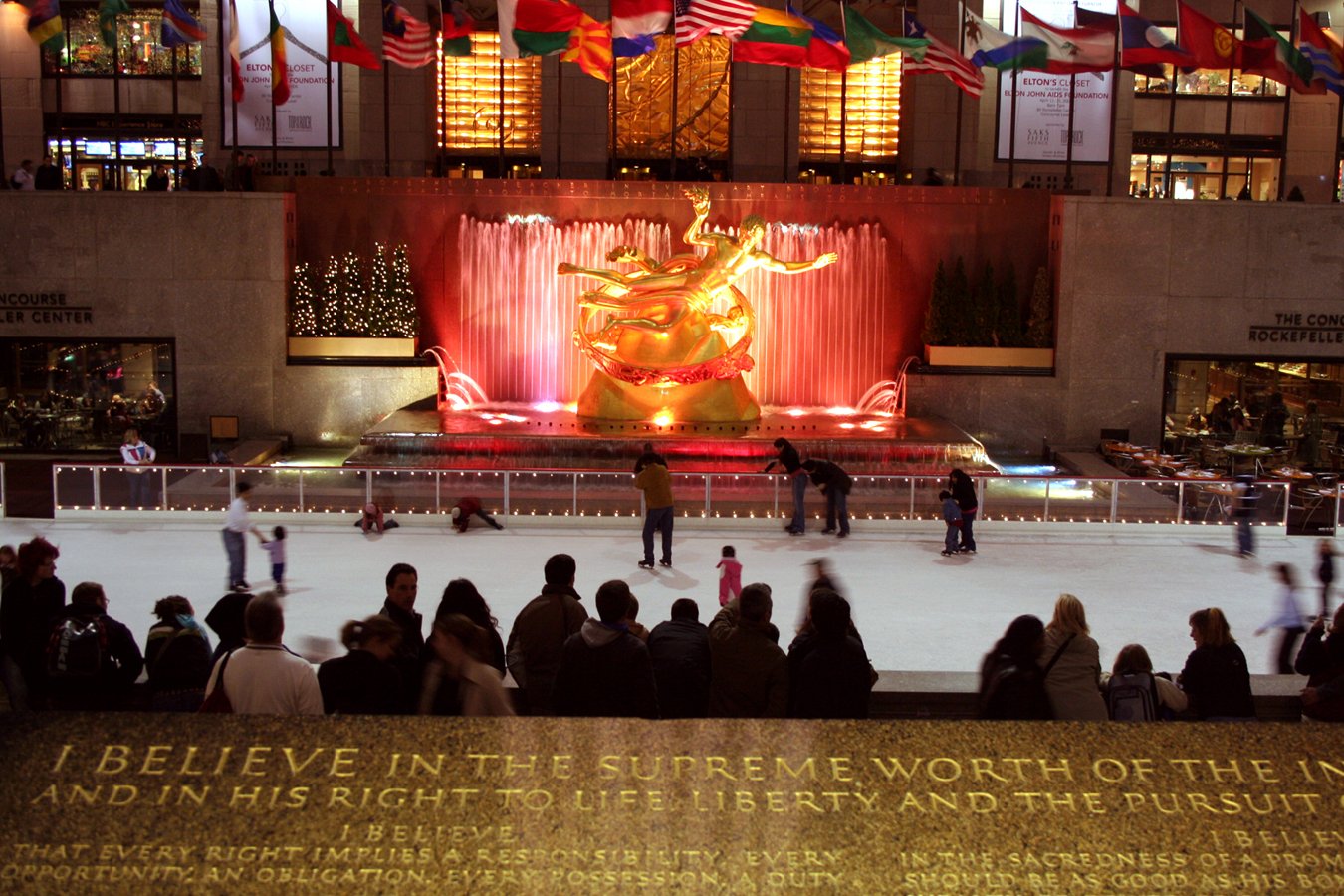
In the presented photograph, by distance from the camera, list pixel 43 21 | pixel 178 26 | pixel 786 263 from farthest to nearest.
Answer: pixel 178 26 < pixel 43 21 < pixel 786 263

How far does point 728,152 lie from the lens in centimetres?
2777

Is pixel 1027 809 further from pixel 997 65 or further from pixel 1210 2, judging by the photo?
pixel 1210 2

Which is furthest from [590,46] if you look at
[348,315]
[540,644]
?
[540,644]

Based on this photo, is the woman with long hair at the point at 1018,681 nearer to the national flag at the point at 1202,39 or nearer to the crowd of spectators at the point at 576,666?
the crowd of spectators at the point at 576,666

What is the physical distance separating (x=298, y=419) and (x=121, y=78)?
11.8m

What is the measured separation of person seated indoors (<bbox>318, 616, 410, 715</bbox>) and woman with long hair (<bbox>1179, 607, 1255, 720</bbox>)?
3474mm

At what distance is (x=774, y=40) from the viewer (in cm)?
2019

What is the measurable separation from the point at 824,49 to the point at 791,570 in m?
9.55

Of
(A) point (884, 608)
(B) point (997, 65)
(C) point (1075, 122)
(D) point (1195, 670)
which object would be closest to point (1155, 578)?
(A) point (884, 608)

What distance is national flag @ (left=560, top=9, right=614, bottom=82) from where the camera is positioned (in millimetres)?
20344

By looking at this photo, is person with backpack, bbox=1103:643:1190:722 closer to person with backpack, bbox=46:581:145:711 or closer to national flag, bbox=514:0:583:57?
person with backpack, bbox=46:581:145:711

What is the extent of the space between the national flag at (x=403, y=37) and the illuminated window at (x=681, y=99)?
7964 mm

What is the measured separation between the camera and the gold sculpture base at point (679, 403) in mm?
19812

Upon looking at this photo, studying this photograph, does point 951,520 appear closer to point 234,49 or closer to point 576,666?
point 576,666
